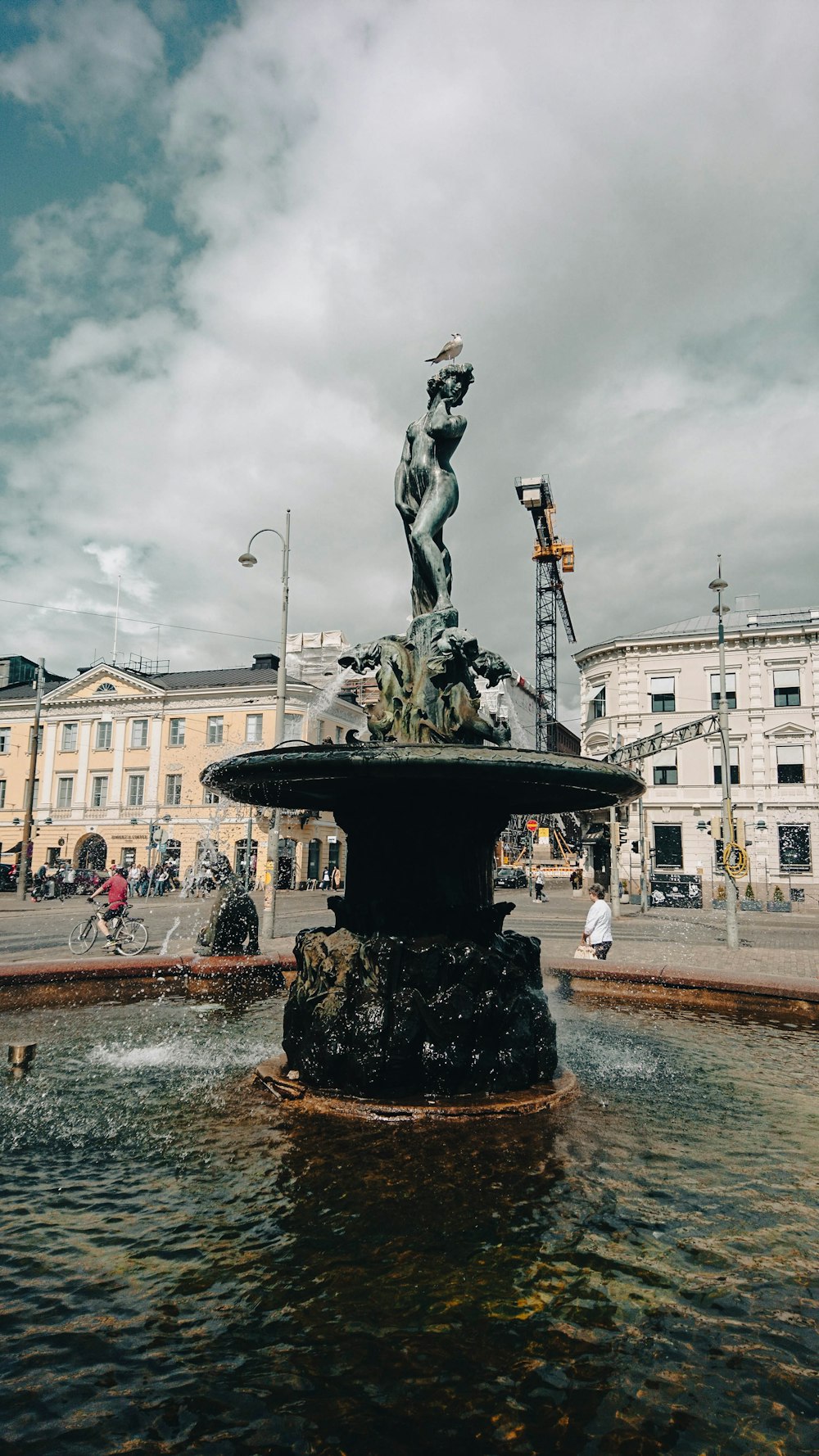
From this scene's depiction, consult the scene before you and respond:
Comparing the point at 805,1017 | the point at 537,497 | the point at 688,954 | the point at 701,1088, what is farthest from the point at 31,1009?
the point at 537,497

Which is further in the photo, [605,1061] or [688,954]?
[688,954]

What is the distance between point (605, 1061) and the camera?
6930 millimetres

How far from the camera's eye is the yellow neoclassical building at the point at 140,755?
52.3 m

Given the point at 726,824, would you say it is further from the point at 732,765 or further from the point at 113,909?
the point at 732,765

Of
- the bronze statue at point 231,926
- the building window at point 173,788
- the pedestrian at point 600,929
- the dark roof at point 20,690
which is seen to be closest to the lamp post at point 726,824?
the pedestrian at point 600,929

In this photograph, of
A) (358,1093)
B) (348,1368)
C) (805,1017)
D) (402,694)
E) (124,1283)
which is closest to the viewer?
(348,1368)

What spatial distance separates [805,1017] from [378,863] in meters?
5.35

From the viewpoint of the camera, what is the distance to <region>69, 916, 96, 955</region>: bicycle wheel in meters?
15.1

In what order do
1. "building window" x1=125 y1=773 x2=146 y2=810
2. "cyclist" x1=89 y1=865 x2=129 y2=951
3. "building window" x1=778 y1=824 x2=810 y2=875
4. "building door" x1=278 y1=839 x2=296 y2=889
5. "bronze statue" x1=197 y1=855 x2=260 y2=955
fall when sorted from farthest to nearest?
"building window" x1=125 y1=773 x2=146 y2=810 → "building door" x1=278 y1=839 x2=296 y2=889 → "building window" x1=778 y1=824 x2=810 y2=875 → "cyclist" x1=89 y1=865 x2=129 y2=951 → "bronze statue" x1=197 y1=855 x2=260 y2=955

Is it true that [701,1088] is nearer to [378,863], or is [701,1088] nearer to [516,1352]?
[378,863]

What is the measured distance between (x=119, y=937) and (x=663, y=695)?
41858 millimetres

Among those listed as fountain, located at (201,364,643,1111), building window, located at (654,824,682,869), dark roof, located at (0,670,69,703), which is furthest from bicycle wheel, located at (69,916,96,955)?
dark roof, located at (0,670,69,703)

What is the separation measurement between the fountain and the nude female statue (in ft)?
0.09

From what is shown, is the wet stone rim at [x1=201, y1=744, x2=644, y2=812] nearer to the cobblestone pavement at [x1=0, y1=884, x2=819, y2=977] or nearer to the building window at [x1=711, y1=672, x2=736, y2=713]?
the cobblestone pavement at [x1=0, y1=884, x2=819, y2=977]
